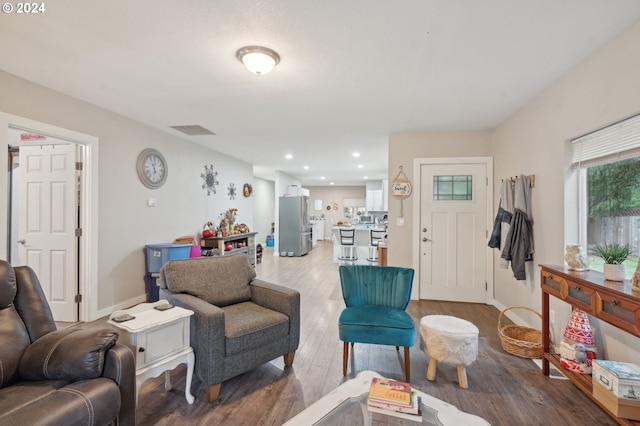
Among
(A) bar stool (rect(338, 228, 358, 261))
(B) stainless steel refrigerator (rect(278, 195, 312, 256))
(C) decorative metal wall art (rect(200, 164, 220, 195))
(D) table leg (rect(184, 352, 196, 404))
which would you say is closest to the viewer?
(D) table leg (rect(184, 352, 196, 404))

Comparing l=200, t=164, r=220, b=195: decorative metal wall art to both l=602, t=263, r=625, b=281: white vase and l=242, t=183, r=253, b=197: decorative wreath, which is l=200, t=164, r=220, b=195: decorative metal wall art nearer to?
l=242, t=183, r=253, b=197: decorative wreath

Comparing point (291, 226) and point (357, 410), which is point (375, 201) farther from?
point (357, 410)

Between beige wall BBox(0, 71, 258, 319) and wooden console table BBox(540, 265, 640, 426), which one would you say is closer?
wooden console table BBox(540, 265, 640, 426)

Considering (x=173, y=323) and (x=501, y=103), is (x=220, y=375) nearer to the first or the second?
(x=173, y=323)

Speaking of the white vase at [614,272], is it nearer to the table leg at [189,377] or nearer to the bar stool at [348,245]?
the table leg at [189,377]

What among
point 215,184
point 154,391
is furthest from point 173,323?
point 215,184

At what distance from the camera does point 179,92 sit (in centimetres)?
311

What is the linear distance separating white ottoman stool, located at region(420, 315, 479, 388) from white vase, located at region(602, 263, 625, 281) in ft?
2.95

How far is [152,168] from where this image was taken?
432 centimetres

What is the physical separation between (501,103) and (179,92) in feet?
11.6

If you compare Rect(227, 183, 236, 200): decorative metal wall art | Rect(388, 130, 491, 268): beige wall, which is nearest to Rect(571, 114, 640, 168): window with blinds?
Rect(388, 130, 491, 268): beige wall

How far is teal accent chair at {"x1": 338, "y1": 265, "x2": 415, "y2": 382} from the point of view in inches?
88.0

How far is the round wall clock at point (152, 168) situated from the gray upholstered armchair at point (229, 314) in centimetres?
231

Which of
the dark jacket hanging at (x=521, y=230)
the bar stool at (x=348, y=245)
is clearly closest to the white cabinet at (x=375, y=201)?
the bar stool at (x=348, y=245)
